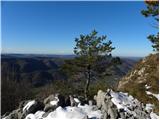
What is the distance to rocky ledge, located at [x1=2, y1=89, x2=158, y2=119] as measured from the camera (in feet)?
29.4

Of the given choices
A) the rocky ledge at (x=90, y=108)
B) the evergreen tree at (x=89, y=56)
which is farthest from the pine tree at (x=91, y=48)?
the rocky ledge at (x=90, y=108)

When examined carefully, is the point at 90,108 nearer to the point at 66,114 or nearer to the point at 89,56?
the point at 66,114

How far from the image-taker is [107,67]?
19266 mm

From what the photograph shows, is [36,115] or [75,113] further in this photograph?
[36,115]

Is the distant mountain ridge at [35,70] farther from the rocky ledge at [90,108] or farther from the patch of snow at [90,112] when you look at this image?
the patch of snow at [90,112]

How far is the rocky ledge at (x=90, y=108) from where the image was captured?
8953mm

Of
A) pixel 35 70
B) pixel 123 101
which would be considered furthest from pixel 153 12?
pixel 35 70

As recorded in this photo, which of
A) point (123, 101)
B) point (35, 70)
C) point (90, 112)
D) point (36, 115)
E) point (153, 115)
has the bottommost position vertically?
point (35, 70)

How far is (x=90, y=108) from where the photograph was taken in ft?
33.0

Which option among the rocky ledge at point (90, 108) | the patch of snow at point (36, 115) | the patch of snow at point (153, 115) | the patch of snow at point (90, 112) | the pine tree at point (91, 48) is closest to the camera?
the patch of snow at point (153, 115)

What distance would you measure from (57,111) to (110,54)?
910cm

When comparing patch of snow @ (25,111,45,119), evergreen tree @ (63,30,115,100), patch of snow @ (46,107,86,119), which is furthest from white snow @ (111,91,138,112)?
evergreen tree @ (63,30,115,100)

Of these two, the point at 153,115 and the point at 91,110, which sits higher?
the point at 153,115

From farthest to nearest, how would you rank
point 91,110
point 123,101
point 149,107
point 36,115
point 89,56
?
point 89,56 < point 36,115 < point 91,110 < point 123,101 < point 149,107
